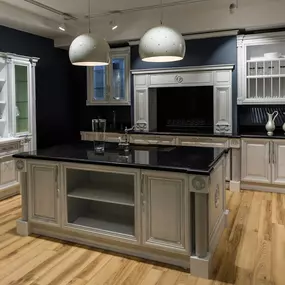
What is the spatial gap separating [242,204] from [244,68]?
2168 millimetres

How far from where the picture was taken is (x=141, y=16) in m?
5.31

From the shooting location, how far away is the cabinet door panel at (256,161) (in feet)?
16.1

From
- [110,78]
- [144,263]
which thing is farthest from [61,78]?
[144,263]

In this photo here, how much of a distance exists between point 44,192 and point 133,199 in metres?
0.94

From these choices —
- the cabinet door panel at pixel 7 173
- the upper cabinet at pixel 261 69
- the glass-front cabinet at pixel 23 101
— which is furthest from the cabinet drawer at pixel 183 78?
the cabinet door panel at pixel 7 173

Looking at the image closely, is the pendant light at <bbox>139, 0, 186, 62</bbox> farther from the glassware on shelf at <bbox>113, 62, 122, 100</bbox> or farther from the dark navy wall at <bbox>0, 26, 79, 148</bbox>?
the glassware on shelf at <bbox>113, 62, 122, 100</bbox>

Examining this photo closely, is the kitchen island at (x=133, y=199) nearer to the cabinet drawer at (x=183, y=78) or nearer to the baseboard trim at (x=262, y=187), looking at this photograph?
the baseboard trim at (x=262, y=187)

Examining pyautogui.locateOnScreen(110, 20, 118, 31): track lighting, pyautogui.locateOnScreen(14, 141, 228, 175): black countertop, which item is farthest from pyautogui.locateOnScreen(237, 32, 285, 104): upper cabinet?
pyautogui.locateOnScreen(14, 141, 228, 175): black countertop

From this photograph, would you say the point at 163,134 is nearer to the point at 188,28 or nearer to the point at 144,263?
the point at 188,28

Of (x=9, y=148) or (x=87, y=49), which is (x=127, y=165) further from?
(x=9, y=148)

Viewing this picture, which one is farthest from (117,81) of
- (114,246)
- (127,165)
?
(114,246)

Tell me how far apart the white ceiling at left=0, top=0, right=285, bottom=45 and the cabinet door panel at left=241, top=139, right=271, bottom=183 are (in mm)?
1788

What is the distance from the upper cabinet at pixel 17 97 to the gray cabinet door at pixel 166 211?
294cm

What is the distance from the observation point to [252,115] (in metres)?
5.54
